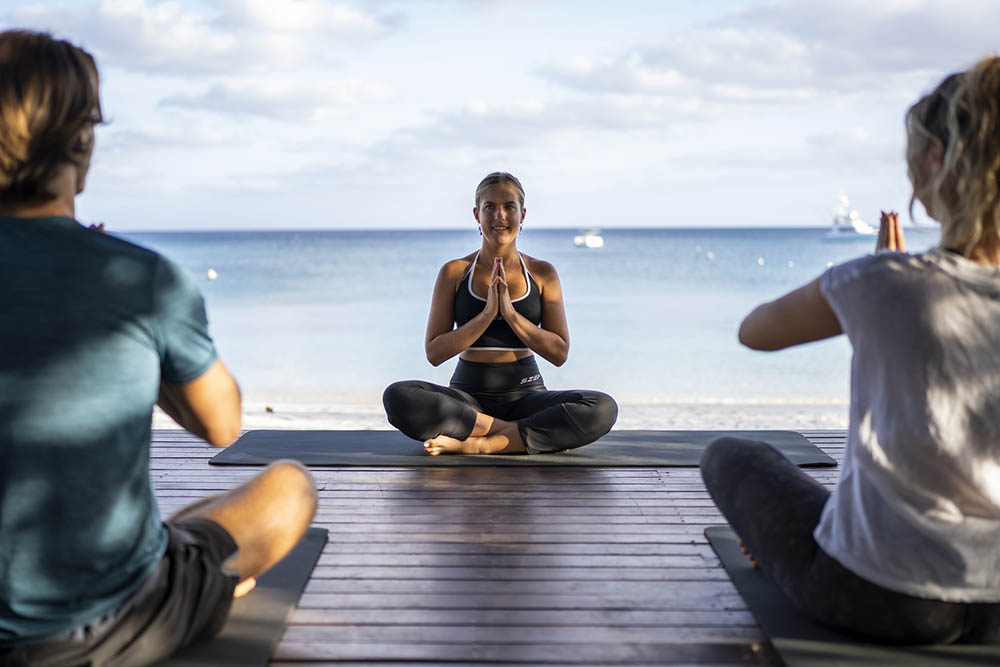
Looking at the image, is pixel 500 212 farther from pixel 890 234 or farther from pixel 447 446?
pixel 890 234

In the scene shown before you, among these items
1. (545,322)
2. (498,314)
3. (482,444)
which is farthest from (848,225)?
(482,444)

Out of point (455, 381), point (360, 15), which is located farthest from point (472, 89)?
point (455, 381)

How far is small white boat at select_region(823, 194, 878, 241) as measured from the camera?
145 ft

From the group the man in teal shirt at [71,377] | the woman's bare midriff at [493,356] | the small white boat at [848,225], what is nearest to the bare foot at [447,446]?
the woman's bare midriff at [493,356]

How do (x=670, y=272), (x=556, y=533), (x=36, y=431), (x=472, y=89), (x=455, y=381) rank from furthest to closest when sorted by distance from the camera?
(x=472, y=89)
(x=670, y=272)
(x=455, y=381)
(x=556, y=533)
(x=36, y=431)

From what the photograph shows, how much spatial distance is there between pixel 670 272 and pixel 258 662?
94.3ft

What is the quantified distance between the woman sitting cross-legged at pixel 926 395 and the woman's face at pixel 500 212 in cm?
199

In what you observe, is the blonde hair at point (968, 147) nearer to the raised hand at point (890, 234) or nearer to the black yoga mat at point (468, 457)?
the raised hand at point (890, 234)

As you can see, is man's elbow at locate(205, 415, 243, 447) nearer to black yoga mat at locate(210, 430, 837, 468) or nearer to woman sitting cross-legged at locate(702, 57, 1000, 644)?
woman sitting cross-legged at locate(702, 57, 1000, 644)

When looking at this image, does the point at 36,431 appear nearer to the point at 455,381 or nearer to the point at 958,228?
the point at 958,228

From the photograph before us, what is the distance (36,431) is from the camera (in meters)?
1.32

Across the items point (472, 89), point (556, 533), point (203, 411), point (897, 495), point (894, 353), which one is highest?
point (472, 89)

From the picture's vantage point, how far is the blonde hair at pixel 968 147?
1.43 m

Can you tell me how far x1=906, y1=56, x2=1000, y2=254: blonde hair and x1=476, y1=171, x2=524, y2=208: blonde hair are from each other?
7.33 ft
